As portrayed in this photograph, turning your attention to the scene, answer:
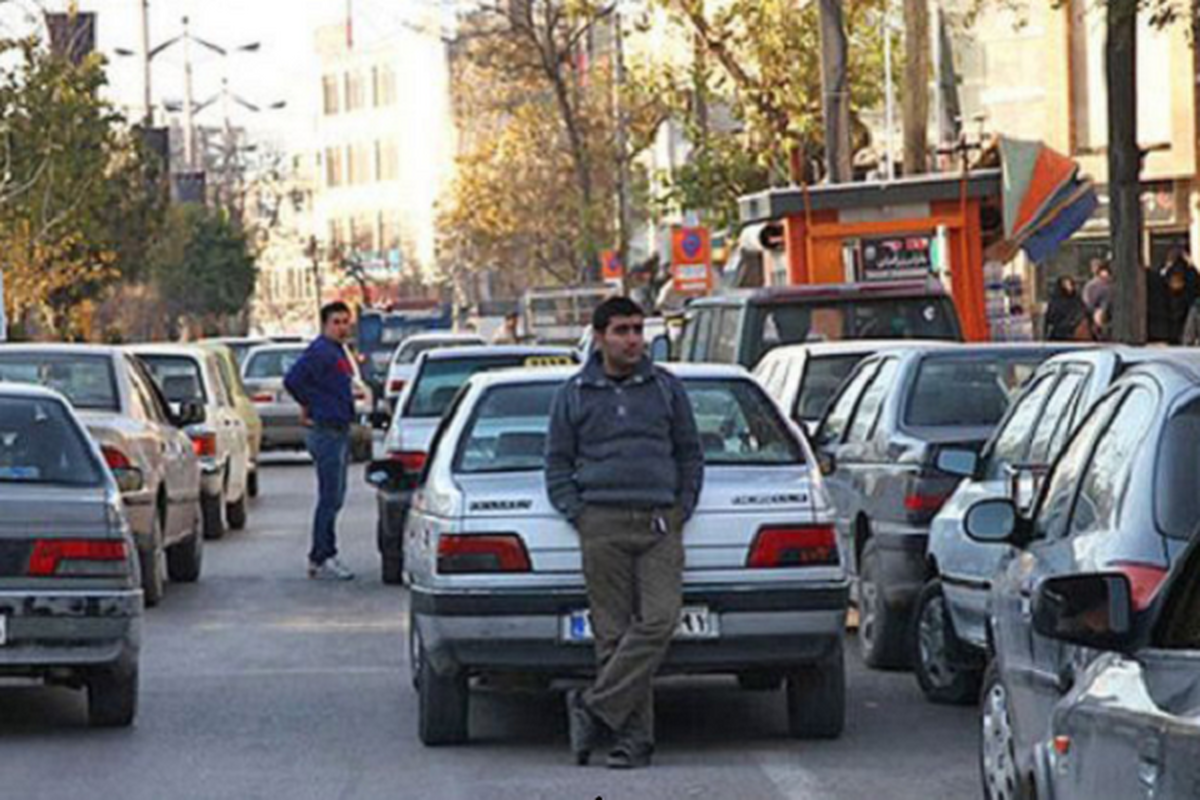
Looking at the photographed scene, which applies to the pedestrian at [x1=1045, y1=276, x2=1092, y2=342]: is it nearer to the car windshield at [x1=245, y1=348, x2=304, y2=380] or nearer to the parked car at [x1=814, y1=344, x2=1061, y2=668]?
the car windshield at [x1=245, y1=348, x2=304, y2=380]

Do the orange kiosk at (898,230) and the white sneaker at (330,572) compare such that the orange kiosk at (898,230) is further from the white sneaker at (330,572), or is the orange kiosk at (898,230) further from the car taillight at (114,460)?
the car taillight at (114,460)

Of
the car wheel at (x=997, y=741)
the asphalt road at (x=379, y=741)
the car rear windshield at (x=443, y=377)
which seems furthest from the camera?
the car rear windshield at (x=443, y=377)

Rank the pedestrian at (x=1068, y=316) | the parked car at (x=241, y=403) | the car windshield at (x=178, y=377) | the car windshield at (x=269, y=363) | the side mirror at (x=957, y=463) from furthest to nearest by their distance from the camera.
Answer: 1. the car windshield at (x=269, y=363)
2. the pedestrian at (x=1068, y=316)
3. the parked car at (x=241, y=403)
4. the car windshield at (x=178, y=377)
5. the side mirror at (x=957, y=463)

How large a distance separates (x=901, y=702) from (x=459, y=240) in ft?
319

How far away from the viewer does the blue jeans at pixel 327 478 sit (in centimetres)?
2180

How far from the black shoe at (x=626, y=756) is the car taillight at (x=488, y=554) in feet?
2.55

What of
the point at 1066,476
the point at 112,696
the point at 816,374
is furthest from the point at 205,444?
the point at 1066,476

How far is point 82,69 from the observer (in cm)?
5888

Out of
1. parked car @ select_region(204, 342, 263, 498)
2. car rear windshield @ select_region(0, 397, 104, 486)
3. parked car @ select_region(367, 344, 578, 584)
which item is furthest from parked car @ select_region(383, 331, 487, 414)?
car rear windshield @ select_region(0, 397, 104, 486)

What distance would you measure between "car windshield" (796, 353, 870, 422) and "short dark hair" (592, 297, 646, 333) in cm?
748

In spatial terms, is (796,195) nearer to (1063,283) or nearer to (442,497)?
(1063,283)

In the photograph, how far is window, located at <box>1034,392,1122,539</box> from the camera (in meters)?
9.47

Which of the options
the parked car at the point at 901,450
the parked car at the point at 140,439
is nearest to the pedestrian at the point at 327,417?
the parked car at the point at 140,439

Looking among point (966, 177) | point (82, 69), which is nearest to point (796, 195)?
point (966, 177)
